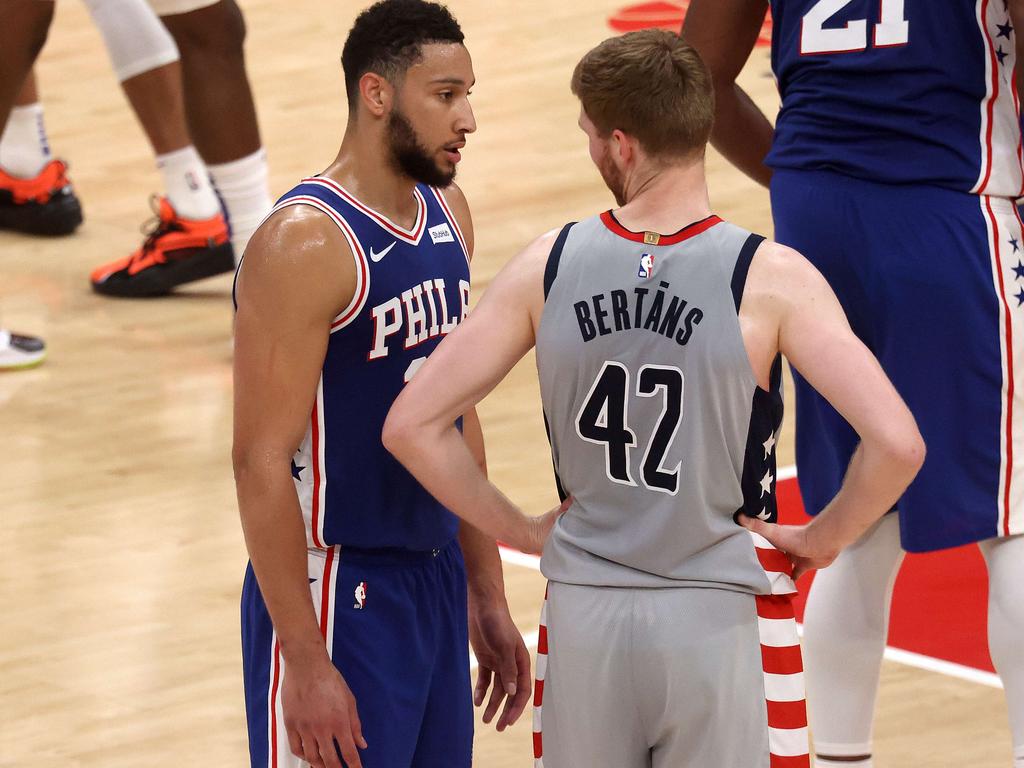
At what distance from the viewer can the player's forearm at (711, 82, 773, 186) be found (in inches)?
145

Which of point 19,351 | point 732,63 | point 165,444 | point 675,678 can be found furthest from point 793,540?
point 19,351

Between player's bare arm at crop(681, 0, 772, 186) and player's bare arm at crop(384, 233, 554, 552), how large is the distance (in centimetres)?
105

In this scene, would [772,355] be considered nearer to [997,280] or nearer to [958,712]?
[997,280]

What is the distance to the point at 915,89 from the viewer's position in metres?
3.16

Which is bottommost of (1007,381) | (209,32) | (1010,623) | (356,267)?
(1010,623)

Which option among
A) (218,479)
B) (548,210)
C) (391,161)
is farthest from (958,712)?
(548,210)

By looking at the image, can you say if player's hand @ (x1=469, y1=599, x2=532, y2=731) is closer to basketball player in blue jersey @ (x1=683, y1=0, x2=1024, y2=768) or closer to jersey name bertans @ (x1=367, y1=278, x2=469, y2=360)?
jersey name bertans @ (x1=367, y1=278, x2=469, y2=360)

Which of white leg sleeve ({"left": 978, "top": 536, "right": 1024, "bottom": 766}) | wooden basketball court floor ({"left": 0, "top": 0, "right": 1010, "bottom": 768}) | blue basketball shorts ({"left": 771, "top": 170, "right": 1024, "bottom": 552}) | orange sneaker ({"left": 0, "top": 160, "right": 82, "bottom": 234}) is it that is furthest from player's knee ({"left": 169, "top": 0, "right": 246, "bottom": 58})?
white leg sleeve ({"left": 978, "top": 536, "right": 1024, "bottom": 766})

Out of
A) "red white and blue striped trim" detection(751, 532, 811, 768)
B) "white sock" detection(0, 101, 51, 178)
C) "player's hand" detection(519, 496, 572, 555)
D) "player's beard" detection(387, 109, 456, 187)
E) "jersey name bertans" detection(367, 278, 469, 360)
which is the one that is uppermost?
"player's beard" detection(387, 109, 456, 187)

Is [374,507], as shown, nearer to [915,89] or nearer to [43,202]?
[915,89]

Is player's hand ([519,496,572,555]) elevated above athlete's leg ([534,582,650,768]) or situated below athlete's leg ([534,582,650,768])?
above

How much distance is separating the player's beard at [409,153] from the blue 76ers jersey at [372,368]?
0.08 meters

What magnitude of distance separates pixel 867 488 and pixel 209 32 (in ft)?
13.0

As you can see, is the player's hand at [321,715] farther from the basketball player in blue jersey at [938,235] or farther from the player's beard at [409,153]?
the basketball player in blue jersey at [938,235]
